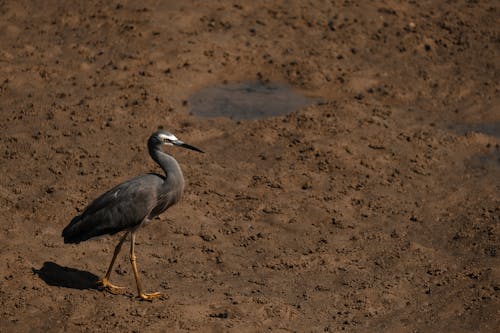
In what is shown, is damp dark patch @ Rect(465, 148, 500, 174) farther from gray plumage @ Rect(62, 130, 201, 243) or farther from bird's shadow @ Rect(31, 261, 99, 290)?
bird's shadow @ Rect(31, 261, 99, 290)

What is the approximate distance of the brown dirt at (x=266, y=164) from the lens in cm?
842

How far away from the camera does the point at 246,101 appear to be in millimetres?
12336

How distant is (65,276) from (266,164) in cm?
347

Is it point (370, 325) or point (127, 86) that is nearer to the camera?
point (370, 325)

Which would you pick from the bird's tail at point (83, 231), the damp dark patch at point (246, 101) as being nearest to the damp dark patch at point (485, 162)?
the damp dark patch at point (246, 101)

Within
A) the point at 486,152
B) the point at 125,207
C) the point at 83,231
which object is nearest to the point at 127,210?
the point at 125,207

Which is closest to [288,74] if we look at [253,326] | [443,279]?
[443,279]

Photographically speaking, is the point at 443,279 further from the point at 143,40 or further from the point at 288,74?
the point at 143,40

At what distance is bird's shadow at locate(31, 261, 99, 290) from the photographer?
27.5 feet

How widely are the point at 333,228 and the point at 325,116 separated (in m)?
2.59

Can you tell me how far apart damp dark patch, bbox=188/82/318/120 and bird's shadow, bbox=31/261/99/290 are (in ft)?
13.0

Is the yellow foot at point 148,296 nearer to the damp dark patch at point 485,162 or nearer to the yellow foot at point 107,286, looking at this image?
the yellow foot at point 107,286

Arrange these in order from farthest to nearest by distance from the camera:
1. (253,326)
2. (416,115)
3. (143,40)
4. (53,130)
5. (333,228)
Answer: (143,40), (416,115), (53,130), (333,228), (253,326)

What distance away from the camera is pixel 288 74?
13016 mm
